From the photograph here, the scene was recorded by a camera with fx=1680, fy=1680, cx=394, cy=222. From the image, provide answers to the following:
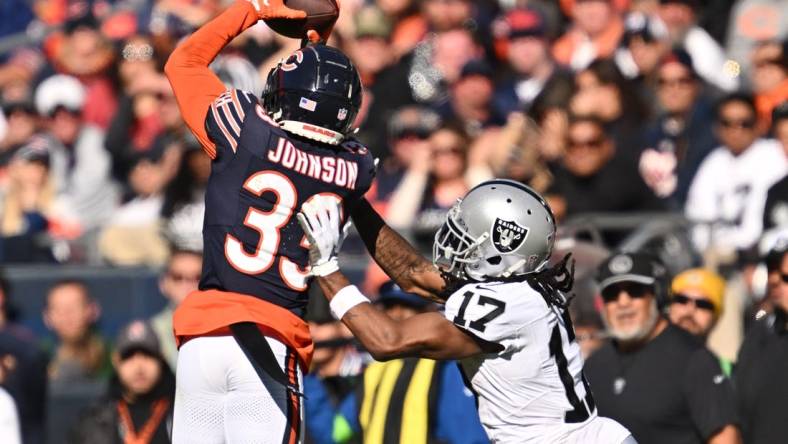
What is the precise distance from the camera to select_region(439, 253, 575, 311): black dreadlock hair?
19.6 feet

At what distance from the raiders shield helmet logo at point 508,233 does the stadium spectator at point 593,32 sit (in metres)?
6.53

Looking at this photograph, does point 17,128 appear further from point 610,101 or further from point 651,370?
point 651,370

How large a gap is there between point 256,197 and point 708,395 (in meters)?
2.43

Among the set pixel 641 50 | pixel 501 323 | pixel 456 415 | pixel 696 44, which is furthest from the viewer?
pixel 696 44

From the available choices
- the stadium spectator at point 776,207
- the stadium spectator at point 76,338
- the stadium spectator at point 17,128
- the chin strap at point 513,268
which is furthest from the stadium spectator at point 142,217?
the chin strap at point 513,268

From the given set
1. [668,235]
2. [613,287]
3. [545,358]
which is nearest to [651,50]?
[668,235]

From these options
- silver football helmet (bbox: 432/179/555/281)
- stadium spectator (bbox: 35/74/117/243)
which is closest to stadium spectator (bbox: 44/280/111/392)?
stadium spectator (bbox: 35/74/117/243)

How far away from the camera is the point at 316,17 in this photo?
6523mm

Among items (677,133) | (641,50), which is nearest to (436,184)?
(677,133)

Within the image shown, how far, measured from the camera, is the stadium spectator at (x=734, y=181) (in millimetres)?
10141

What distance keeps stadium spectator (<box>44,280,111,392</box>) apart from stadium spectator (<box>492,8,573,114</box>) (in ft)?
11.1

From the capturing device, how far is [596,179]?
1060cm

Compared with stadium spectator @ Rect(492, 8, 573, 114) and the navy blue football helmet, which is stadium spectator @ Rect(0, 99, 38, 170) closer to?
stadium spectator @ Rect(492, 8, 573, 114)

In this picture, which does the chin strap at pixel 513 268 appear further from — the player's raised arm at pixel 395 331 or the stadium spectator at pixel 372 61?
the stadium spectator at pixel 372 61
